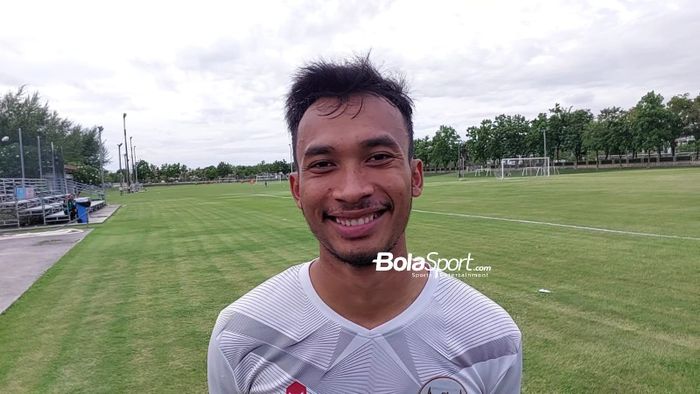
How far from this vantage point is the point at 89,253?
14.1 metres

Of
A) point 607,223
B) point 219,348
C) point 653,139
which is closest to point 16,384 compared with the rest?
point 219,348

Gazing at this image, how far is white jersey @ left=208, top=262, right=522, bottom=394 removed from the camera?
177 centimetres

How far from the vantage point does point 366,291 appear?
183 centimetres

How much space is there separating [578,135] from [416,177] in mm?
101539

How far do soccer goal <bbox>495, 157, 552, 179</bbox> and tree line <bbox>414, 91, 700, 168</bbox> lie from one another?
7.62 metres

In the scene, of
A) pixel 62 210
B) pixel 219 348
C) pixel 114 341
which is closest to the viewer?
pixel 219 348

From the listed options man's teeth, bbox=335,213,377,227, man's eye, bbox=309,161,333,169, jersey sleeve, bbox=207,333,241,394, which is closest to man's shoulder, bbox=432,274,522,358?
man's teeth, bbox=335,213,377,227

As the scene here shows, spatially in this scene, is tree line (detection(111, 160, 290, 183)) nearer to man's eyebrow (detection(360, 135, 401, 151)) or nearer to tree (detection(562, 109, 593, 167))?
tree (detection(562, 109, 593, 167))

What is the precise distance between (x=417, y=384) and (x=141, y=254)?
13227mm

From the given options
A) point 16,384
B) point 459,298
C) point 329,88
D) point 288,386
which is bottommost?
point 16,384

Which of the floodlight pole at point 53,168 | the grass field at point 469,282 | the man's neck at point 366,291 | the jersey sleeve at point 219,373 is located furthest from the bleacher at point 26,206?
the man's neck at point 366,291

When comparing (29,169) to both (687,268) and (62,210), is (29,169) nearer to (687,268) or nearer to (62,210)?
(62,210)

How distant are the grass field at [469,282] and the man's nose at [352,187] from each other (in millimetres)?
3667

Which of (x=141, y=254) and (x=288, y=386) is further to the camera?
(x=141, y=254)
